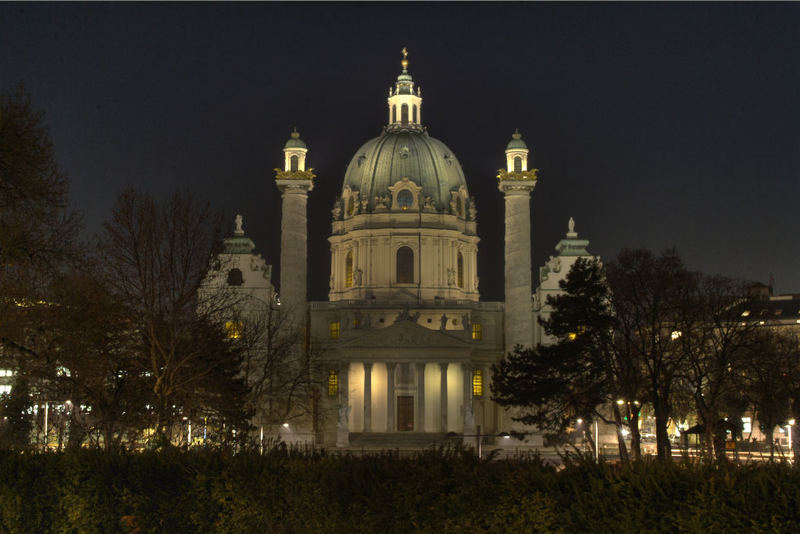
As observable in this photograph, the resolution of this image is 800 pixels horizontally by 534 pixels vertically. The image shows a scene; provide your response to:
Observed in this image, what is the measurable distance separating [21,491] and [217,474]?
19.8 feet

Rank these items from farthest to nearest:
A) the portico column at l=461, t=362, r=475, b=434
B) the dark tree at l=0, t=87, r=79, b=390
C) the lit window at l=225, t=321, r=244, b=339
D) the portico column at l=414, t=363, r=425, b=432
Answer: the portico column at l=414, t=363, r=425, b=432, the portico column at l=461, t=362, r=475, b=434, the lit window at l=225, t=321, r=244, b=339, the dark tree at l=0, t=87, r=79, b=390

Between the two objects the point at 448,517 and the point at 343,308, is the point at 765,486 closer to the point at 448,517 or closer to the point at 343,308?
the point at 448,517

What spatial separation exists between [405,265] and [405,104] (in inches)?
868

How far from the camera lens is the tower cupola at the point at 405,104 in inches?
4902

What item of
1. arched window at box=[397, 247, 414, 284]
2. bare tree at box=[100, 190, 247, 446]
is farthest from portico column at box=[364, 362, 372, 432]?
bare tree at box=[100, 190, 247, 446]

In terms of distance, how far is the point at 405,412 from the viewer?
10319cm

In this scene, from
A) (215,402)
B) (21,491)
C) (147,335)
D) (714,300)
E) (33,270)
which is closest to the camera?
(21,491)

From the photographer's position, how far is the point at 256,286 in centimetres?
10925

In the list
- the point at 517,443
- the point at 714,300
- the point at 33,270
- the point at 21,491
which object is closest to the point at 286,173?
the point at 517,443

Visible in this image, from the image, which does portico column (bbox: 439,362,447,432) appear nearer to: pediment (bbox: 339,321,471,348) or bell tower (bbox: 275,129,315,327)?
pediment (bbox: 339,321,471,348)

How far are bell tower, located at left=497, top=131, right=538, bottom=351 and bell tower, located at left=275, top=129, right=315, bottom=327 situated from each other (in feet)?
60.2

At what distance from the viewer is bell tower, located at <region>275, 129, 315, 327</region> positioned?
93.9m

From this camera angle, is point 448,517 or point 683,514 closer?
point 683,514

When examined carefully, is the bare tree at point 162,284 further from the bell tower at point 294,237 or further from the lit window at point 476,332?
the lit window at point 476,332
